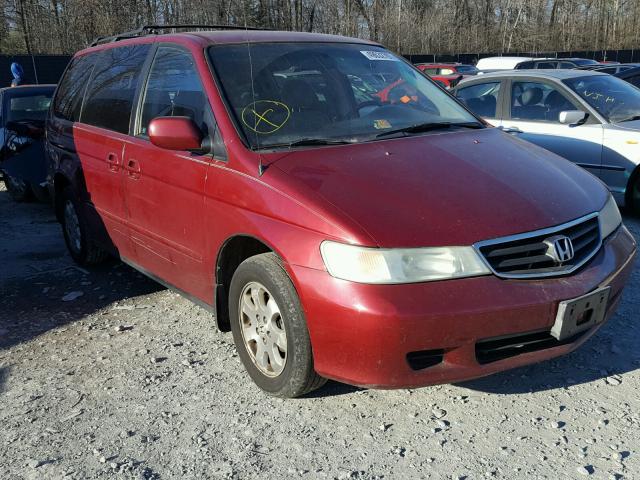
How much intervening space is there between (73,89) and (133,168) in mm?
1838

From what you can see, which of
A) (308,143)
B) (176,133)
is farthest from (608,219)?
(176,133)

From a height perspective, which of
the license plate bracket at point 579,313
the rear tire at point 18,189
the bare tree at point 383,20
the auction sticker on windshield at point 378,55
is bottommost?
the rear tire at point 18,189

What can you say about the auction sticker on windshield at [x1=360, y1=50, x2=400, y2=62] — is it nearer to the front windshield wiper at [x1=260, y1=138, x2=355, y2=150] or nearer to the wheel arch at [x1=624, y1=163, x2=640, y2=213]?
the front windshield wiper at [x1=260, y1=138, x2=355, y2=150]

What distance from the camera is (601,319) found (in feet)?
10.2

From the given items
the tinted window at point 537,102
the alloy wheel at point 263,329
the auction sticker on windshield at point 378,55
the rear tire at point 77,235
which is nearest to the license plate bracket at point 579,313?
the alloy wheel at point 263,329

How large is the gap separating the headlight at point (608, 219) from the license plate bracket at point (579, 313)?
392 millimetres

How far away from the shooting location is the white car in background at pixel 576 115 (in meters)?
6.48

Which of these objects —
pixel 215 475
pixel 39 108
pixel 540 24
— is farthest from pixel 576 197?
pixel 540 24

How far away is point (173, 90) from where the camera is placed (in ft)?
13.0

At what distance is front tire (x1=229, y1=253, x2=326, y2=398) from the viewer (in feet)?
9.59

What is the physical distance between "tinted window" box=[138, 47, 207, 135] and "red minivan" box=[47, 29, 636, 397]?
1cm

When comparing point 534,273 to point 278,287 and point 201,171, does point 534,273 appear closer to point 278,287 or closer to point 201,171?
point 278,287

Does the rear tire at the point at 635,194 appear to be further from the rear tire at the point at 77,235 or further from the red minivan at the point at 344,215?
the rear tire at the point at 77,235

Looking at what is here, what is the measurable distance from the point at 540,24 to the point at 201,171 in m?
50.8
